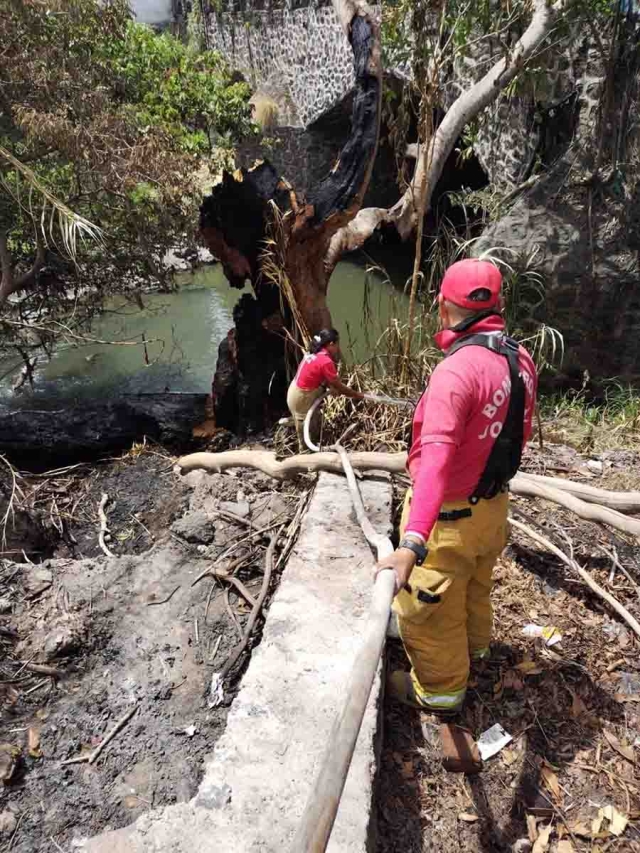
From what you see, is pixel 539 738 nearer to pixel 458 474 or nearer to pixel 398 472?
pixel 458 474

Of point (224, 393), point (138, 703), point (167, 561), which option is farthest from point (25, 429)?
point (138, 703)

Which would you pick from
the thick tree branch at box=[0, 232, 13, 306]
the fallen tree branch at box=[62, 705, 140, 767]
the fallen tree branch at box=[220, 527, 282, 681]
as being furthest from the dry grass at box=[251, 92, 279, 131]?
the fallen tree branch at box=[62, 705, 140, 767]

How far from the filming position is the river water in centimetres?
828

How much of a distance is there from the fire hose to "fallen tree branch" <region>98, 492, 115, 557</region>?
2.69 metres

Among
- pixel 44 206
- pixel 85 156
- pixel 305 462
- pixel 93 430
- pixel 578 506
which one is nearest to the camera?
pixel 578 506

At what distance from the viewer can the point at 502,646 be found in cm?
258

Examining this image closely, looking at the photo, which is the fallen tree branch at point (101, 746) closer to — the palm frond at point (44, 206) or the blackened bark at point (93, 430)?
the palm frond at point (44, 206)

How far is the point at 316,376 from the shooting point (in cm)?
319

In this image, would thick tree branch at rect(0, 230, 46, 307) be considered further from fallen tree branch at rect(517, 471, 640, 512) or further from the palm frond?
fallen tree branch at rect(517, 471, 640, 512)

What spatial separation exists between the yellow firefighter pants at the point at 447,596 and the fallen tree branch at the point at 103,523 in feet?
7.50

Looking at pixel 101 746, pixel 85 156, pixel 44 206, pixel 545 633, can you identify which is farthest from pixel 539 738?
pixel 85 156

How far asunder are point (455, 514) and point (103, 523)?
2.94 meters

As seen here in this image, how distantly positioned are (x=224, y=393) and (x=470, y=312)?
357 cm

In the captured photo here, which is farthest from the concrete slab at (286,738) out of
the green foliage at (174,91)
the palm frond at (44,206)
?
the green foliage at (174,91)
